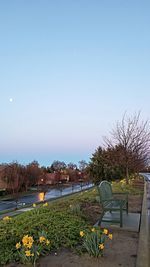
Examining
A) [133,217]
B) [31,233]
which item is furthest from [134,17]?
[31,233]

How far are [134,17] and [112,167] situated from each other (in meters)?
18.5

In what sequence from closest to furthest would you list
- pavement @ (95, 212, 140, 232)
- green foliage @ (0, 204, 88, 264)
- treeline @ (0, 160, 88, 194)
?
1. green foliage @ (0, 204, 88, 264)
2. pavement @ (95, 212, 140, 232)
3. treeline @ (0, 160, 88, 194)

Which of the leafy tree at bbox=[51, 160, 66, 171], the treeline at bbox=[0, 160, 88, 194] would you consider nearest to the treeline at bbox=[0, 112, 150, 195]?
the treeline at bbox=[0, 160, 88, 194]

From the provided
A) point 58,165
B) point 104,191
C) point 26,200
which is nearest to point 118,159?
point 104,191

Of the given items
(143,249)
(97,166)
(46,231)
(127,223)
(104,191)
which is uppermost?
(97,166)

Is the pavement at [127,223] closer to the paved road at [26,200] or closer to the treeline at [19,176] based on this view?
the paved road at [26,200]

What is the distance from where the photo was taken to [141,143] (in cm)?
2020

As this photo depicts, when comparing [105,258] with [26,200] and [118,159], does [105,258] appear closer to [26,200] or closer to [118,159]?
[118,159]

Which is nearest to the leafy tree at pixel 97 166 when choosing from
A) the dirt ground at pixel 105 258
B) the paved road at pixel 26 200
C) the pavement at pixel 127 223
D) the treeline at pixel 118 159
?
the treeline at pixel 118 159

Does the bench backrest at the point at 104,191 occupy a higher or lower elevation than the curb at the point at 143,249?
higher

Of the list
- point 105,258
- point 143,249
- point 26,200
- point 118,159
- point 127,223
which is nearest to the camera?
point 105,258

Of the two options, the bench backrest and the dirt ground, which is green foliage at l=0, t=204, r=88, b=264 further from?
the bench backrest

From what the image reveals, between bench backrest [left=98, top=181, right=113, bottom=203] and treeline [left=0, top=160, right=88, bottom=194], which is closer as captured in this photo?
bench backrest [left=98, top=181, right=113, bottom=203]

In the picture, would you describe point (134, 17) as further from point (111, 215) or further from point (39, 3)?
point (111, 215)
